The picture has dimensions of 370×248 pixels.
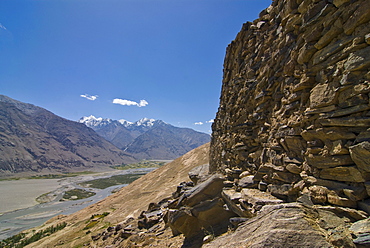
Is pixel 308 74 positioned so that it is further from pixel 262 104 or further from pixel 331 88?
pixel 262 104

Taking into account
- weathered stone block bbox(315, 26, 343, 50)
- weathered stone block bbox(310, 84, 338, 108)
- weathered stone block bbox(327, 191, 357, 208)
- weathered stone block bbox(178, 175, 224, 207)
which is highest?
weathered stone block bbox(315, 26, 343, 50)

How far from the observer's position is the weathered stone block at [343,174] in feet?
15.1

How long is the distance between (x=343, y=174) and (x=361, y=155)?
2.29 feet

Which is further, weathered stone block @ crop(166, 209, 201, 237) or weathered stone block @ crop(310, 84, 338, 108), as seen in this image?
weathered stone block @ crop(166, 209, 201, 237)

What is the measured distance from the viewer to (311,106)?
19.2 feet

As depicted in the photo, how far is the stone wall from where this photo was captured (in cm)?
471

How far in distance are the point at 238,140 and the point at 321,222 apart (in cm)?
659

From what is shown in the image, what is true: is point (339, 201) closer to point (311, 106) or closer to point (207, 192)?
point (311, 106)

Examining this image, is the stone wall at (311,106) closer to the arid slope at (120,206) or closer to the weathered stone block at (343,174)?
the weathered stone block at (343,174)

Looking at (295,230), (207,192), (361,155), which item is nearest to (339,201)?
(361,155)

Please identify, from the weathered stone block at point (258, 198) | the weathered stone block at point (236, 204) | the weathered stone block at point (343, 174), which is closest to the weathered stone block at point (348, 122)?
the weathered stone block at point (343, 174)

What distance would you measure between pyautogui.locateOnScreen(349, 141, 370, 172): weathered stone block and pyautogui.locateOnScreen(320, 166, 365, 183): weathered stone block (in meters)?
0.19

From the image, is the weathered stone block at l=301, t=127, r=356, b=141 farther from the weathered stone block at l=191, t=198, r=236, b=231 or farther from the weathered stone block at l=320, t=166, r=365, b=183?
the weathered stone block at l=191, t=198, r=236, b=231

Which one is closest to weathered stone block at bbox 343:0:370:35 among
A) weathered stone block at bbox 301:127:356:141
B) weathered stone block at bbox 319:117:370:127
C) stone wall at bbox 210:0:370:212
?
stone wall at bbox 210:0:370:212
